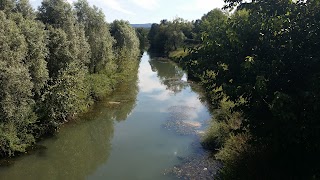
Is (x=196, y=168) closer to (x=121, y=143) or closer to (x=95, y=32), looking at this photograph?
(x=121, y=143)

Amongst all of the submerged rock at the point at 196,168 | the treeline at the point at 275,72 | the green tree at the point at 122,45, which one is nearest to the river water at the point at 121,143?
the submerged rock at the point at 196,168

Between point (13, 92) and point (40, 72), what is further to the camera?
point (40, 72)

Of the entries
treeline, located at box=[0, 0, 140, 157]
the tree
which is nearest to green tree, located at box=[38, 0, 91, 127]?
treeline, located at box=[0, 0, 140, 157]

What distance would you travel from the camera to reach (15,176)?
15.5 meters

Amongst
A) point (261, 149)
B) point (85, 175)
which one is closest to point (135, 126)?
point (85, 175)

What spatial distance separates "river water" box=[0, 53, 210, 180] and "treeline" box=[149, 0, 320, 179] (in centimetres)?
710

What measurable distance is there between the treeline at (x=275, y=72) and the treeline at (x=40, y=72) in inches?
416

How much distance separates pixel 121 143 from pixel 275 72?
13.6m

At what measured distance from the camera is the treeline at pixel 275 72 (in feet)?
25.2

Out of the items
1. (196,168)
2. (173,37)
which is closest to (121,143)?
(196,168)

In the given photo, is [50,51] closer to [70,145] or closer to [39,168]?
[70,145]

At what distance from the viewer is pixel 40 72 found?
19719 millimetres

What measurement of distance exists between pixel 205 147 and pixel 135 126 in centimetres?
677

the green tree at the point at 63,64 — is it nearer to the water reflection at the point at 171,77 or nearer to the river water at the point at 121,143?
the river water at the point at 121,143
